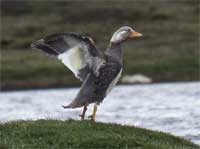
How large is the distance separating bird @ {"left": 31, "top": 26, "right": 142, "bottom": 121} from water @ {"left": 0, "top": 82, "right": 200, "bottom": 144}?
811cm

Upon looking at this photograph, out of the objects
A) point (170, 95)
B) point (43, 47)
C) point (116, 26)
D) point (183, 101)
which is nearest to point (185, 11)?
point (116, 26)

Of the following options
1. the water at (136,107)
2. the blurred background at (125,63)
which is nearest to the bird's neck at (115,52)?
the blurred background at (125,63)

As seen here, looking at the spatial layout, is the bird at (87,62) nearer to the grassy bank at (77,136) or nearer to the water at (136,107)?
the grassy bank at (77,136)

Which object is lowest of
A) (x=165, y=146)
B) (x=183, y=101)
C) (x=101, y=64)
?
(x=183, y=101)

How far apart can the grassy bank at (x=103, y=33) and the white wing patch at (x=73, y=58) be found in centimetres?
5263

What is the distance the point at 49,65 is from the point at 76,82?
471 cm

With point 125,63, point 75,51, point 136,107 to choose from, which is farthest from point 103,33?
point 75,51

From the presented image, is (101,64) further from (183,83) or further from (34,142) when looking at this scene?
(183,83)

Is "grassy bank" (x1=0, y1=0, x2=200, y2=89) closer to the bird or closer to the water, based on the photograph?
the water

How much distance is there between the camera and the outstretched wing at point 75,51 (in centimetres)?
1959

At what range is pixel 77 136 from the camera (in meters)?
19.1

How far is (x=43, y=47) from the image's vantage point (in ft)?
66.5

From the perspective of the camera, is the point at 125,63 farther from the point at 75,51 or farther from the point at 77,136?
the point at 77,136

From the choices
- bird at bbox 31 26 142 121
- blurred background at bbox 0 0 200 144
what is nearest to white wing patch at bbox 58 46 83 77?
bird at bbox 31 26 142 121
